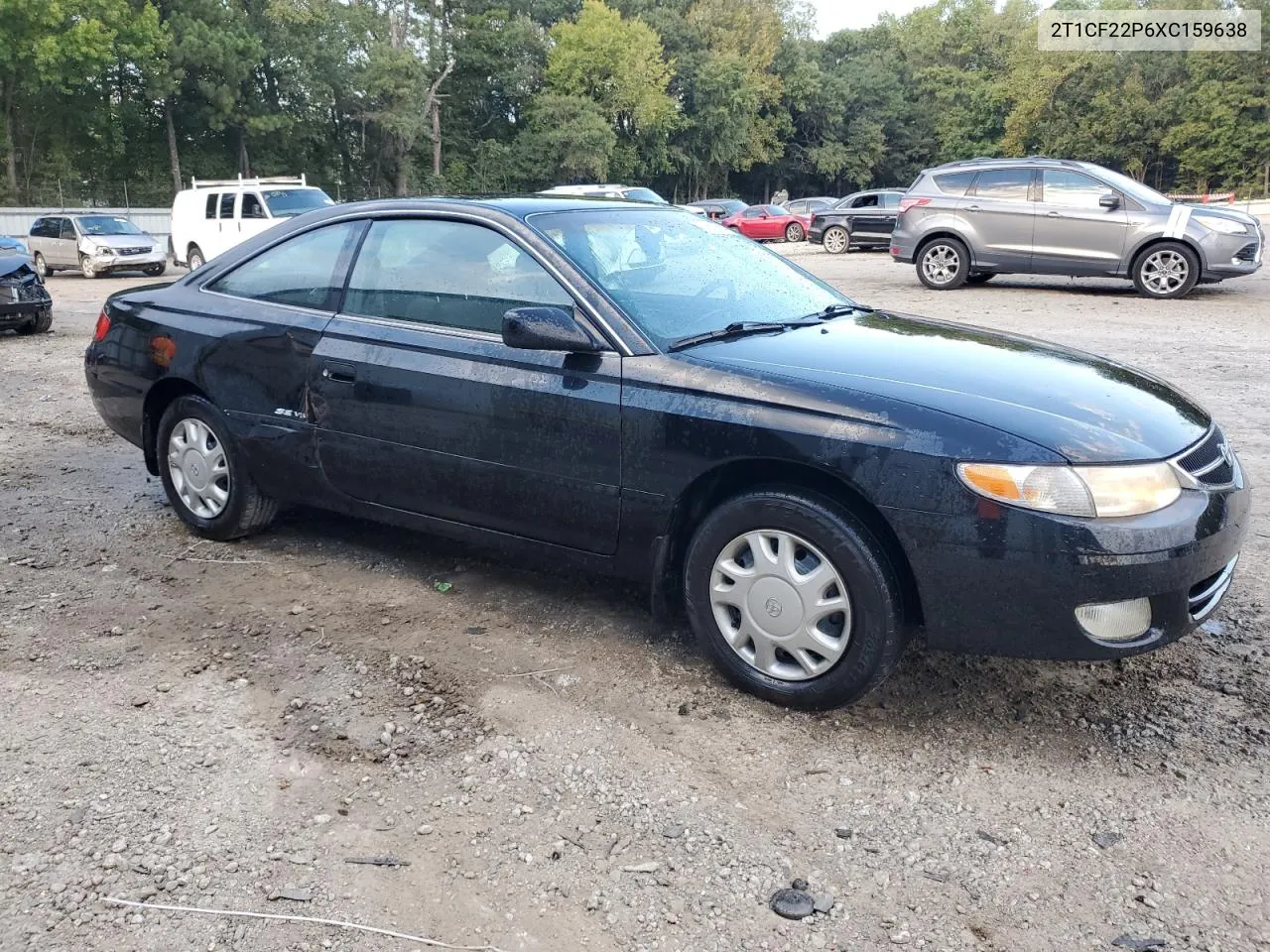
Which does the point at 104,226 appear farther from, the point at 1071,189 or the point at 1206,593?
the point at 1206,593

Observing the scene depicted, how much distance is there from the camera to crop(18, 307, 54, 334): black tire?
13094 millimetres

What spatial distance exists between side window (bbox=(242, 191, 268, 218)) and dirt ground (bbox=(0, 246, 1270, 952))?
57.5ft

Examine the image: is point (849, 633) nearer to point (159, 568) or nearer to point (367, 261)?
point (367, 261)

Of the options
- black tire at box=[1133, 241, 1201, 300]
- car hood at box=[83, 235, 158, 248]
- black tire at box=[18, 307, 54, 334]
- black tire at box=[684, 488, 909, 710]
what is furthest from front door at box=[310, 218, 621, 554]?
car hood at box=[83, 235, 158, 248]

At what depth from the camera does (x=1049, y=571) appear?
2.94m

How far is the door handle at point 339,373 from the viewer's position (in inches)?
165

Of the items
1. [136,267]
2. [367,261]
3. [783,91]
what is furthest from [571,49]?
[367,261]

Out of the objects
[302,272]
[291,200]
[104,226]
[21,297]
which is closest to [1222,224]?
[302,272]

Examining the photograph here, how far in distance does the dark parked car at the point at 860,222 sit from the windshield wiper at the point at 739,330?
22596mm

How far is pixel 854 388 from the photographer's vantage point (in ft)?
10.6

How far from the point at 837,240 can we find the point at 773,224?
6.66m

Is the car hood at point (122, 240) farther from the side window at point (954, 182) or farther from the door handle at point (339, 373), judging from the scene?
the door handle at point (339, 373)

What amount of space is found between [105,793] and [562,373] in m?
1.83

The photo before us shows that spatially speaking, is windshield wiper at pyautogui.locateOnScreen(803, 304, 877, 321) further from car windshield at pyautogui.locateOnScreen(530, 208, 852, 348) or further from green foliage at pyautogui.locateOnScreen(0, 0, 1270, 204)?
green foliage at pyautogui.locateOnScreen(0, 0, 1270, 204)
